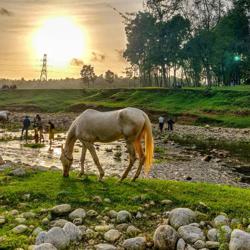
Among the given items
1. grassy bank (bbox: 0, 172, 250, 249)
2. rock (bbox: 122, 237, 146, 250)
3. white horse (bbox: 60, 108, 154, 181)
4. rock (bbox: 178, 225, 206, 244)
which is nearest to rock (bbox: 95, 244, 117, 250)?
rock (bbox: 122, 237, 146, 250)

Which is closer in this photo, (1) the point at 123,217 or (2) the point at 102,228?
(2) the point at 102,228

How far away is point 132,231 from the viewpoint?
11062mm

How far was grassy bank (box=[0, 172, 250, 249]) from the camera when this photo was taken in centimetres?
1242

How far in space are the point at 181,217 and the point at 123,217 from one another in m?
1.56

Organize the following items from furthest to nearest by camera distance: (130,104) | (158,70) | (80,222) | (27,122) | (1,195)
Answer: (158,70) → (130,104) → (27,122) → (1,195) → (80,222)

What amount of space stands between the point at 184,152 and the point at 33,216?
2574 cm

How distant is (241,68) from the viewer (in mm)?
92688

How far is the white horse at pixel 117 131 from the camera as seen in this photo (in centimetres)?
1595

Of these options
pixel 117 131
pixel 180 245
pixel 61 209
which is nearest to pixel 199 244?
pixel 180 245

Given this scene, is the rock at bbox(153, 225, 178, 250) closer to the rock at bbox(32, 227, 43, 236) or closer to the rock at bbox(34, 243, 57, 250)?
the rock at bbox(34, 243, 57, 250)

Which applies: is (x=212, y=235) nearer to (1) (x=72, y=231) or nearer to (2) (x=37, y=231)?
(1) (x=72, y=231)

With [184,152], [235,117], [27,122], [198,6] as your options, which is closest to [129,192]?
[184,152]

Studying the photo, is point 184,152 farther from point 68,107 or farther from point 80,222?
point 68,107

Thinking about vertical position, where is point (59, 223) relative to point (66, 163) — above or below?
below
